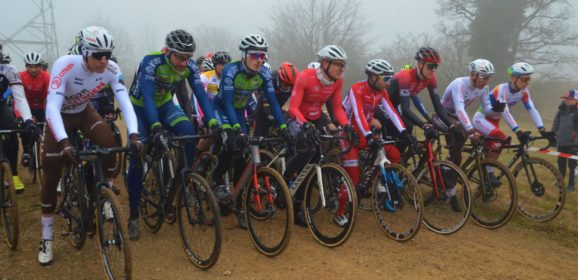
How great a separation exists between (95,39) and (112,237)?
187cm

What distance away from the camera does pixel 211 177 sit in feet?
17.1

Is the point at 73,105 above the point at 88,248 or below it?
above

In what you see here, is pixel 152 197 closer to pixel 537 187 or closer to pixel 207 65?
pixel 207 65

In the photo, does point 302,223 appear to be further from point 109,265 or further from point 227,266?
point 109,265

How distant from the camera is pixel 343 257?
4.48 m

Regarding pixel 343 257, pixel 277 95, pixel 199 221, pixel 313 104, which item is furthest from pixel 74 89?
pixel 343 257

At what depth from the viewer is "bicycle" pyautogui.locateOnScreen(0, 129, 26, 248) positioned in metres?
4.17

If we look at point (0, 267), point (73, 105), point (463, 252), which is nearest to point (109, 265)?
point (0, 267)

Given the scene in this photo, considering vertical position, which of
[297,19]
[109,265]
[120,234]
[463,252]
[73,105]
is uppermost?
[297,19]

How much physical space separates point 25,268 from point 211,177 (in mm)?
2227

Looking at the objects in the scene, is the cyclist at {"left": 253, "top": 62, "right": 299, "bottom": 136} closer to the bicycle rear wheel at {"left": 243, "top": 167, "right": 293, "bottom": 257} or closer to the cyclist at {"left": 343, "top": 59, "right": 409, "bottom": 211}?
the cyclist at {"left": 343, "top": 59, "right": 409, "bottom": 211}

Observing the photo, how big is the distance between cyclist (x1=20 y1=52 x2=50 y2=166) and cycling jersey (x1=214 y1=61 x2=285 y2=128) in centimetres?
395

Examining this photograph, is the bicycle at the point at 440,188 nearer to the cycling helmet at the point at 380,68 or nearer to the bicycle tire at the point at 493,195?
the bicycle tire at the point at 493,195

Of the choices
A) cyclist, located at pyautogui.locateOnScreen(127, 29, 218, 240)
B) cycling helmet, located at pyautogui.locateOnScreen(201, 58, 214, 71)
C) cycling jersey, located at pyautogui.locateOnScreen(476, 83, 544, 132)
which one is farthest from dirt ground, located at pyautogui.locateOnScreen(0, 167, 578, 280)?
cycling helmet, located at pyautogui.locateOnScreen(201, 58, 214, 71)
